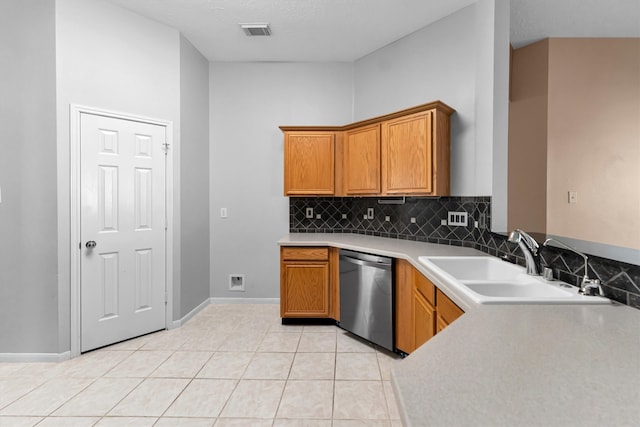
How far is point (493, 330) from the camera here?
2.96 feet

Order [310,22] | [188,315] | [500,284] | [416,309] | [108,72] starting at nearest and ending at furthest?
1. [500,284]
2. [416,309]
3. [108,72]
4. [310,22]
5. [188,315]

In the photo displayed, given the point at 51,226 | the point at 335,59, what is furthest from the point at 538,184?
the point at 51,226

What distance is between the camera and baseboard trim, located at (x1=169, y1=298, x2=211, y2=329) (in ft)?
10.6

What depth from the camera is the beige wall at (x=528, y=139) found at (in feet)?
5.78

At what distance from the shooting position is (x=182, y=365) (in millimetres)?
2447

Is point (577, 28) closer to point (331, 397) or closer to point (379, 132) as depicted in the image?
point (379, 132)

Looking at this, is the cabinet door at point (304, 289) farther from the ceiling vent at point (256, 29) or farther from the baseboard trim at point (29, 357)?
the ceiling vent at point (256, 29)

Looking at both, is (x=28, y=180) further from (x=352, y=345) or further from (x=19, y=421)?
(x=352, y=345)

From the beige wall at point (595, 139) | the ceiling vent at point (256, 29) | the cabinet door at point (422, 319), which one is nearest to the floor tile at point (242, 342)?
the cabinet door at point (422, 319)

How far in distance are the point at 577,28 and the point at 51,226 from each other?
356cm

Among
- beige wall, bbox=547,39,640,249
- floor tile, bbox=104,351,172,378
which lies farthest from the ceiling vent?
floor tile, bbox=104,351,172,378

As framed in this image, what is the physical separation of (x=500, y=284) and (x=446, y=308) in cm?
32

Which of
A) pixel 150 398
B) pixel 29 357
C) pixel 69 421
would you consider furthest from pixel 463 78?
pixel 29 357

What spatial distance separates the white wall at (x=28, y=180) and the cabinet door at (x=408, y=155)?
2.77 metres
